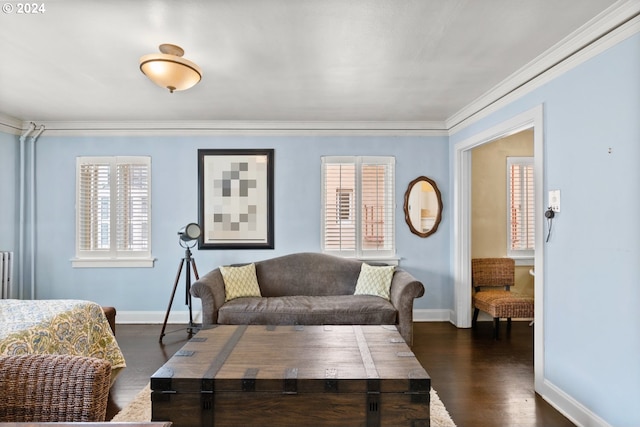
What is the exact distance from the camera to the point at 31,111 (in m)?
4.27

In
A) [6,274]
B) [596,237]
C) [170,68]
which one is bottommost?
[6,274]

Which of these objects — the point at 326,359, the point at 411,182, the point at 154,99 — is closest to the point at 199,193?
the point at 154,99

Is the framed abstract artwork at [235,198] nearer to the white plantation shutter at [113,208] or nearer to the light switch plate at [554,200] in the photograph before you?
the white plantation shutter at [113,208]

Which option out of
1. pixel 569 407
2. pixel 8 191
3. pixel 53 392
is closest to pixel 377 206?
pixel 569 407

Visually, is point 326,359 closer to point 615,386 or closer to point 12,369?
point 12,369

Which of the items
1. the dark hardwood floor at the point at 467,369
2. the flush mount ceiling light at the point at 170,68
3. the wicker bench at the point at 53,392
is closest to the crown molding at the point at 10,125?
the dark hardwood floor at the point at 467,369

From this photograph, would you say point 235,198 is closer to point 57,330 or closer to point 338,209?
point 338,209

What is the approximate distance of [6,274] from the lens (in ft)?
14.0

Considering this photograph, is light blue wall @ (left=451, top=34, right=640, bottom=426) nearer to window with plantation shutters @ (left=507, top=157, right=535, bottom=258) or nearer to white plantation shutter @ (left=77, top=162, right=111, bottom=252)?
window with plantation shutters @ (left=507, top=157, right=535, bottom=258)

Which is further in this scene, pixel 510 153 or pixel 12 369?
pixel 510 153

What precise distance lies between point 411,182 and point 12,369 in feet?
14.0

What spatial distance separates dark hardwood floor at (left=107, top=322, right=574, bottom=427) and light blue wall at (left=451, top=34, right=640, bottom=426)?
0.33 m

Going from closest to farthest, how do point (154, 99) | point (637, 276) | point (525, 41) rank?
1. point (637, 276)
2. point (525, 41)
3. point (154, 99)

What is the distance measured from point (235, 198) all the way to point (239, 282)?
116 centimetres
